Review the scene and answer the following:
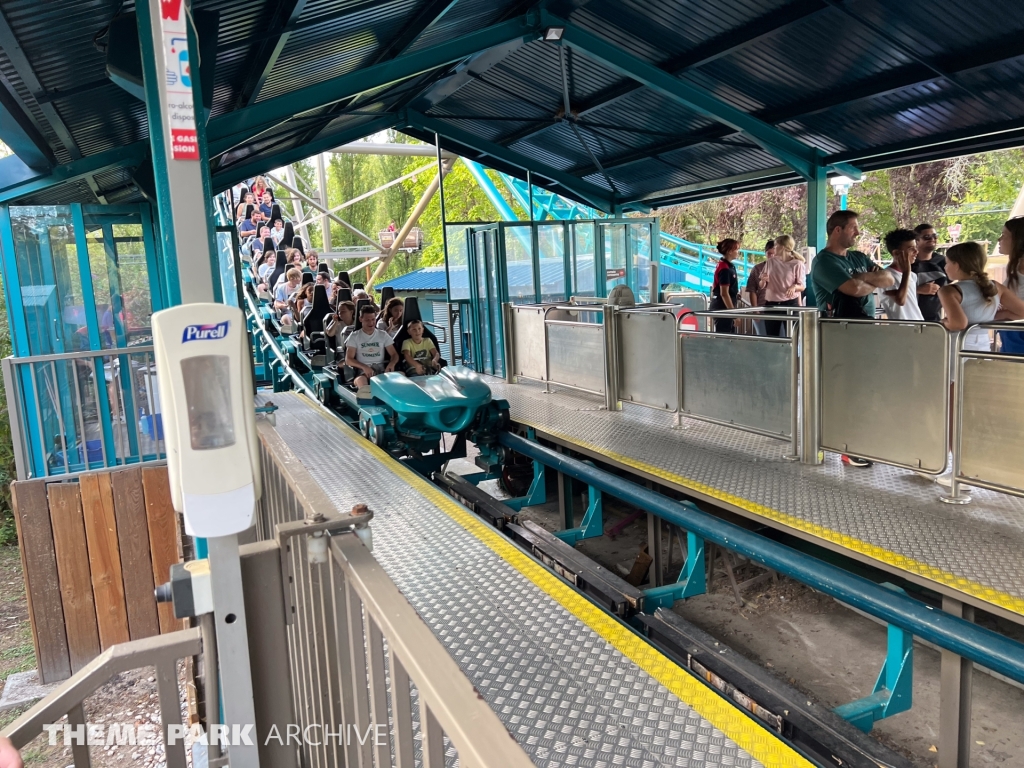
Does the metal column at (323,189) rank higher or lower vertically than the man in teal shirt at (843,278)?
higher

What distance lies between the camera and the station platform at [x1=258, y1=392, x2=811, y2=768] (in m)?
2.24

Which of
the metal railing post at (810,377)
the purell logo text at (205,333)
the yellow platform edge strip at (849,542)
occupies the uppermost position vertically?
the purell logo text at (205,333)

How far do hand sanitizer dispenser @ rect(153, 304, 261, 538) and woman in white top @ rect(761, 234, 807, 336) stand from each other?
6530 mm

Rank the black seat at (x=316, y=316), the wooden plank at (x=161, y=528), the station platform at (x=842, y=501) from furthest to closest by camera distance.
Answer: the black seat at (x=316, y=316), the wooden plank at (x=161, y=528), the station platform at (x=842, y=501)

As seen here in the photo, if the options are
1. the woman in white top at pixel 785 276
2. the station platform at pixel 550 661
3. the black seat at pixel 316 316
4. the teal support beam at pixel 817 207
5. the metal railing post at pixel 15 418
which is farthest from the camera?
the black seat at pixel 316 316

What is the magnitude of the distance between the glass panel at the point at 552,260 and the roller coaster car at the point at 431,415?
13.3 ft

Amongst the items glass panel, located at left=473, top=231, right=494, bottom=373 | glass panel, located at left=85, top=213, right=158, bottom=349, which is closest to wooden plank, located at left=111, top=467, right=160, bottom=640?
glass panel, located at left=85, top=213, right=158, bottom=349

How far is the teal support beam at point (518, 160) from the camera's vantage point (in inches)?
433

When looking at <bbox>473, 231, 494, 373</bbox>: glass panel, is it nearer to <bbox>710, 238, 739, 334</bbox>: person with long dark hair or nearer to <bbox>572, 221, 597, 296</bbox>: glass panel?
<bbox>572, 221, 597, 296</bbox>: glass panel

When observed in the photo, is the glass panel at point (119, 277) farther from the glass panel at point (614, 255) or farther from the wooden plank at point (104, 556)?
the glass panel at point (614, 255)

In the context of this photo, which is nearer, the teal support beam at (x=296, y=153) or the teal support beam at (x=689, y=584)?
the teal support beam at (x=689, y=584)

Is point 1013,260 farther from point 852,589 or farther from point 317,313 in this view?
point 317,313

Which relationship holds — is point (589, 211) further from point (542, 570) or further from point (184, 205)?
point (184, 205)

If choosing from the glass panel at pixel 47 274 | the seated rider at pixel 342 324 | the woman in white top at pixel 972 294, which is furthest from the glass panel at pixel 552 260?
the woman in white top at pixel 972 294
